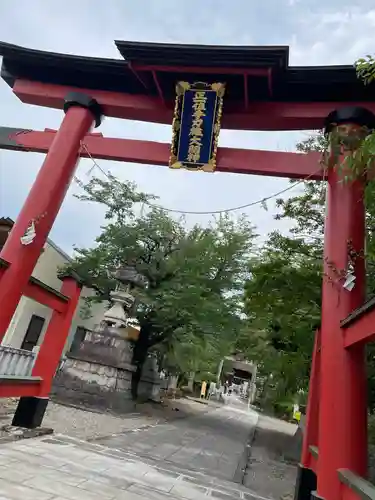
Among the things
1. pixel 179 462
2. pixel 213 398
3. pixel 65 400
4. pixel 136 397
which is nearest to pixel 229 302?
pixel 136 397

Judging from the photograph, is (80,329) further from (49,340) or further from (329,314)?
(329,314)

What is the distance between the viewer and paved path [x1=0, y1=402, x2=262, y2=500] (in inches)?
135

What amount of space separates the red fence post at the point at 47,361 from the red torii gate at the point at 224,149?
0.02 meters

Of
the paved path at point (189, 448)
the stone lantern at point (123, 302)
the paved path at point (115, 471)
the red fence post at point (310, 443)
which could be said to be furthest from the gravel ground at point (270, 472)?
the stone lantern at point (123, 302)

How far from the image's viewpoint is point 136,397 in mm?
13117

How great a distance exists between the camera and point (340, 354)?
133 inches

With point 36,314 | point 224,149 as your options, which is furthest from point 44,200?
point 36,314

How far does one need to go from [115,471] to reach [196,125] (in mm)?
4705

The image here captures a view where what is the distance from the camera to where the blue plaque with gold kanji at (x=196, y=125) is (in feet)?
16.6

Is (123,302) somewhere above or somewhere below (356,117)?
below

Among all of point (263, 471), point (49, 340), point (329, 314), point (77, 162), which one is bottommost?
point (263, 471)

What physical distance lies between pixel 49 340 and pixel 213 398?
2797 centimetres

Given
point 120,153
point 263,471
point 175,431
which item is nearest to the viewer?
point 120,153

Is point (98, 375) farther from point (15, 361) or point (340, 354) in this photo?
point (340, 354)
